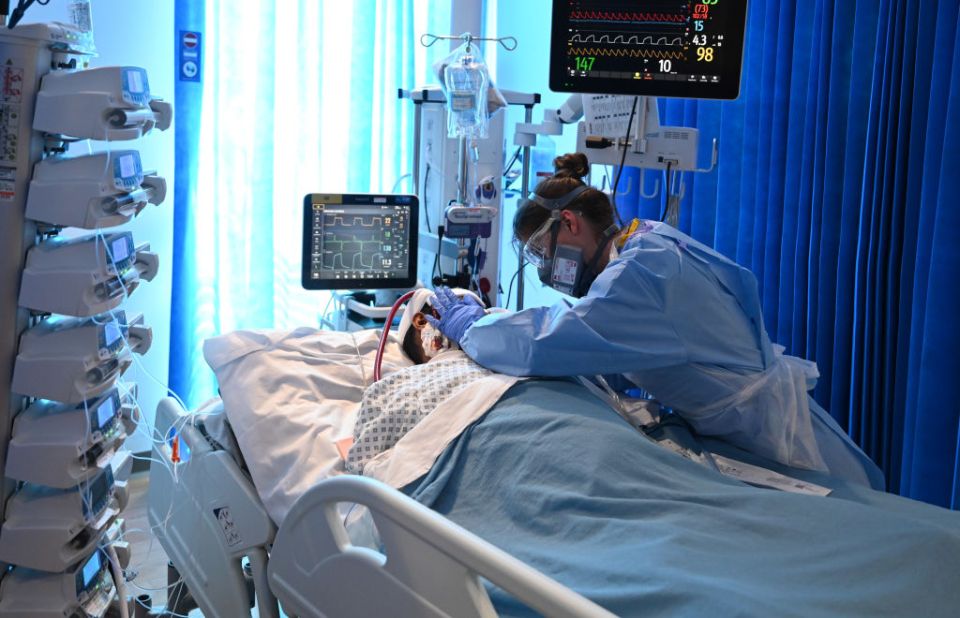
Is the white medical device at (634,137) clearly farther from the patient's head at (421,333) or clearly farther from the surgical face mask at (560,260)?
the patient's head at (421,333)

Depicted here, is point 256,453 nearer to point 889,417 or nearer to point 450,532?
point 450,532

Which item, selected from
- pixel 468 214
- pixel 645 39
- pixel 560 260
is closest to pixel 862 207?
pixel 645 39

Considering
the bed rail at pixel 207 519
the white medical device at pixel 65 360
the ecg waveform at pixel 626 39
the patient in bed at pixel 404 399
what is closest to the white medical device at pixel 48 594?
the bed rail at pixel 207 519

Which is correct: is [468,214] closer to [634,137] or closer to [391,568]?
[634,137]

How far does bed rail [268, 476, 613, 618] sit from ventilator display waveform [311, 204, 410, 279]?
4.10ft

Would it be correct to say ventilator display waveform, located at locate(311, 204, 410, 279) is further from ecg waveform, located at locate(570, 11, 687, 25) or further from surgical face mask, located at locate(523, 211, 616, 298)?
ecg waveform, located at locate(570, 11, 687, 25)

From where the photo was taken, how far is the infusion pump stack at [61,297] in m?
2.12

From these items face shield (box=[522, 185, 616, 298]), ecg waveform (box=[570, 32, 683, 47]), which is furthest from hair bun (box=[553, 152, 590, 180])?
ecg waveform (box=[570, 32, 683, 47])

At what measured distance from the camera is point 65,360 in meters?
2.21

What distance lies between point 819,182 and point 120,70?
6.83ft

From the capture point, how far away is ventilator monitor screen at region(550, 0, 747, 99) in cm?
263

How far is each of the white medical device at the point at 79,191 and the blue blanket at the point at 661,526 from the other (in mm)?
949

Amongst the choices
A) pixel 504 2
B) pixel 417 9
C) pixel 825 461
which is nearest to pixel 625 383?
pixel 825 461

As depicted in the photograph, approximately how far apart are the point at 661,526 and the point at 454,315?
97 centimetres
